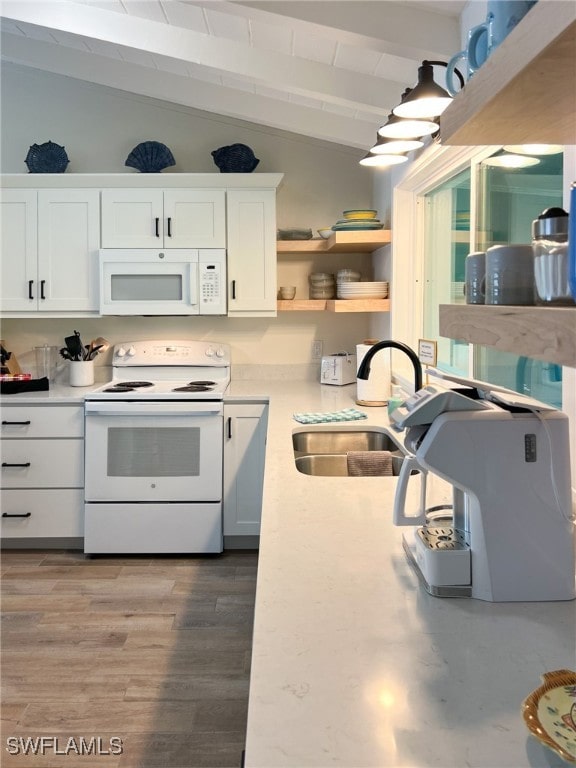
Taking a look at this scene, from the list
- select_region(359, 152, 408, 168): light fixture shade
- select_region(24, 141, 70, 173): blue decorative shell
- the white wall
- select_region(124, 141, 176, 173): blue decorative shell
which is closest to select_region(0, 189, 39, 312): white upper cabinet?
select_region(24, 141, 70, 173): blue decorative shell

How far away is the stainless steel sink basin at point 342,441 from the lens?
290 centimetres

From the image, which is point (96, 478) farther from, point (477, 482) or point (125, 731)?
point (477, 482)

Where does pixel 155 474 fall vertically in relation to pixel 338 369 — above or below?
below

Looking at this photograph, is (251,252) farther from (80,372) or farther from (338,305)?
(80,372)

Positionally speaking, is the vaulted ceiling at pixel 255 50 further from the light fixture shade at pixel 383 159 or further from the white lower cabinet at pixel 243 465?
the white lower cabinet at pixel 243 465

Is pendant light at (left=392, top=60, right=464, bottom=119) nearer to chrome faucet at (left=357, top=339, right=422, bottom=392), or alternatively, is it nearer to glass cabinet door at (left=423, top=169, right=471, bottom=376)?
chrome faucet at (left=357, top=339, right=422, bottom=392)

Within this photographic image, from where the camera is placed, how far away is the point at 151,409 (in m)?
3.69

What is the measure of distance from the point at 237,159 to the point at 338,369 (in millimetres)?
1364

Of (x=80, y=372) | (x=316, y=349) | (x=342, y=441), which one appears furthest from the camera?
(x=316, y=349)

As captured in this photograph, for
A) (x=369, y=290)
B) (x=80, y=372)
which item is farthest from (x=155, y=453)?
(x=369, y=290)

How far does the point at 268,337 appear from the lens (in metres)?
4.48

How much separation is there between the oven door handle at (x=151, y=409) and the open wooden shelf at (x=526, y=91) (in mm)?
2704

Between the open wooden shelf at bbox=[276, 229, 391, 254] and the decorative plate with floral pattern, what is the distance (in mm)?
2996

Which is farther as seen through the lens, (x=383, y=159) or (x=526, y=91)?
(x=383, y=159)
